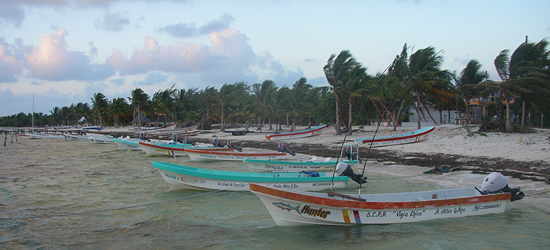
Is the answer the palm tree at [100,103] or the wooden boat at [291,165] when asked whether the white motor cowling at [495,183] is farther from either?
the palm tree at [100,103]

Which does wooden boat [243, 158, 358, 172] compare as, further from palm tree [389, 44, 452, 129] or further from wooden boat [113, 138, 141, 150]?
wooden boat [113, 138, 141, 150]

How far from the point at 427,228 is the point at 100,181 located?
13094 mm

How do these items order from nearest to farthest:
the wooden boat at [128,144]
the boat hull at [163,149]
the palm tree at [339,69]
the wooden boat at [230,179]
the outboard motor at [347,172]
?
the outboard motor at [347,172]
the wooden boat at [230,179]
the boat hull at [163,149]
the wooden boat at [128,144]
the palm tree at [339,69]

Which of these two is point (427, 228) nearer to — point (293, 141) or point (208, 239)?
point (208, 239)

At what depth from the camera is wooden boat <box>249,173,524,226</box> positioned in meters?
6.96

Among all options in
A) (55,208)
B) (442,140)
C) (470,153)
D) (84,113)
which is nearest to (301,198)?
(55,208)

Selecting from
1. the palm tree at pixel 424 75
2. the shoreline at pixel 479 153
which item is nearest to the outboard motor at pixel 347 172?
the shoreline at pixel 479 153

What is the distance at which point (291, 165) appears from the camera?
50.1 ft

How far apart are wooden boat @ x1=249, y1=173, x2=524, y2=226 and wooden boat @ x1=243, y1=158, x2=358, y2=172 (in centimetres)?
665

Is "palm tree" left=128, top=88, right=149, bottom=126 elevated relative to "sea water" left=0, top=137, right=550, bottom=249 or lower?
elevated

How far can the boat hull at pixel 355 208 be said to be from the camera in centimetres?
695

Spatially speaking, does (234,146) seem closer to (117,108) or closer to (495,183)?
(495,183)

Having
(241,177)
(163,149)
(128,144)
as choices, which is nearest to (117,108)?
(128,144)

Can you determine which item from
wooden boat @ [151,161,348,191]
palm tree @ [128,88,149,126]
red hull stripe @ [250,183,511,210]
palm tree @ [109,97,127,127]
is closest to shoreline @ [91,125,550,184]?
red hull stripe @ [250,183,511,210]
